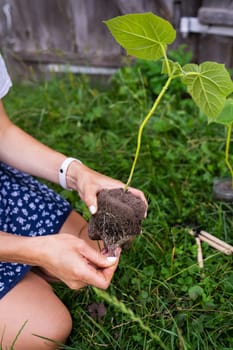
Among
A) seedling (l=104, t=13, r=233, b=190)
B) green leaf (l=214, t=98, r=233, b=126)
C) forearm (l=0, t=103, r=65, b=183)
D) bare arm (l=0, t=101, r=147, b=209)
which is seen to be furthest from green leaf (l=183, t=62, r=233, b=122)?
forearm (l=0, t=103, r=65, b=183)

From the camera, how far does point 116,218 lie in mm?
1176

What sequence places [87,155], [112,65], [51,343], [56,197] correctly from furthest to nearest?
1. [112,65]
2. [87,155]
3. [56,197]
4. [51,343]

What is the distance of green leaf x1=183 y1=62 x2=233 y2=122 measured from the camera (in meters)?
1.07

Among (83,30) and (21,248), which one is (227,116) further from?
(83,30)

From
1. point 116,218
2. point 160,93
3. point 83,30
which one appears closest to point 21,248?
point 116,218

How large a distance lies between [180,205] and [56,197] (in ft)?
1.56

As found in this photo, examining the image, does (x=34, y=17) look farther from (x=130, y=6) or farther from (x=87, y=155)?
(x=87, y=155)

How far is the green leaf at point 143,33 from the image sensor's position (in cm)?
102

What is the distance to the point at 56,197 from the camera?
159cm

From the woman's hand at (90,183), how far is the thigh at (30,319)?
1.07 ft

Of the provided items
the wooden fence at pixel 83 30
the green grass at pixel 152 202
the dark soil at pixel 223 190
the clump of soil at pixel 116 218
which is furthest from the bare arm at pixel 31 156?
the wooden fence at pixel 83 30

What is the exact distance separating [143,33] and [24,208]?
680 millimetres

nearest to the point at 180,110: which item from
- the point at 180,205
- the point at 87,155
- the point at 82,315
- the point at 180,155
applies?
the point at 180,155

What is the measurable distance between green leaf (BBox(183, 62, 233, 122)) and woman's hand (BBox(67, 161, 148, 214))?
1.05ft
